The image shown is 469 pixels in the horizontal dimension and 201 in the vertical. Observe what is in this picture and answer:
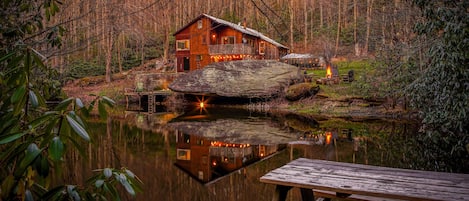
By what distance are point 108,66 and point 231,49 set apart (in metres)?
12.2

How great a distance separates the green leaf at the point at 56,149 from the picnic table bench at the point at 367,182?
9.42 feet

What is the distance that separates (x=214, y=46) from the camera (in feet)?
123

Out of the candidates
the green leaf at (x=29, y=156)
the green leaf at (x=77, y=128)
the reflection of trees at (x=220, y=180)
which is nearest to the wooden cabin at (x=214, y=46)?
the reflection of trees at (x=220, y=180)

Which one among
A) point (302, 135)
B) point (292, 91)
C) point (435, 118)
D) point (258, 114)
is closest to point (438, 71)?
point (435, 118)

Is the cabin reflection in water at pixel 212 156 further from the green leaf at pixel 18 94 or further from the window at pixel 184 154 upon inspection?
the green leaf at pixel 18 94

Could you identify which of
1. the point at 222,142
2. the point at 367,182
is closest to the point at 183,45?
the point at 222,142

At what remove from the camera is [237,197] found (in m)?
9.29

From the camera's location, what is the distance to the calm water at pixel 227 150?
33.5 ft

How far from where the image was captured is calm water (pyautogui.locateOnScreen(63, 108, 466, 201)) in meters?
10.2

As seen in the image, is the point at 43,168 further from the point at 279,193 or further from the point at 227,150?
the point at 227,150

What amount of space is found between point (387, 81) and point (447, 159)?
456 inches

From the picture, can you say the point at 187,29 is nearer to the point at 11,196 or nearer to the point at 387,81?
the point at 387,81

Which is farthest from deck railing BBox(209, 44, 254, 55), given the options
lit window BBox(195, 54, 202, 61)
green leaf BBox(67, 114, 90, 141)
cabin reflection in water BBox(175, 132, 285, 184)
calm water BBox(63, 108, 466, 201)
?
green leaf BBox(67, 114, 90, 141)

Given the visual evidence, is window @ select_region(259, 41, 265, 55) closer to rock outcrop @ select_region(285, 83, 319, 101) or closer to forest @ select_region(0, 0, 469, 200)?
forest @ select_region(0, 0, 469, 200)
